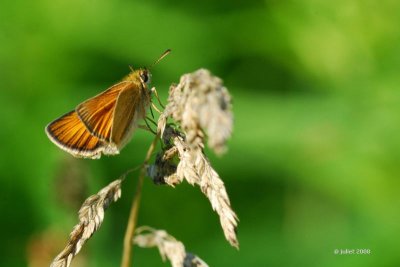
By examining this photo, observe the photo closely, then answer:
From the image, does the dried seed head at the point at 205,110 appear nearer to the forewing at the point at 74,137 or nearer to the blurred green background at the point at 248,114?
the forewing at the point at 74,137

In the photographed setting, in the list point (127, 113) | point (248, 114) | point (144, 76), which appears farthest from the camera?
point (248, 114)

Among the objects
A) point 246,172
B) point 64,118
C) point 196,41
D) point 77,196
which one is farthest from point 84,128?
point 196,41

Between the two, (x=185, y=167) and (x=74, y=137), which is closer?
(x=185, y=167)

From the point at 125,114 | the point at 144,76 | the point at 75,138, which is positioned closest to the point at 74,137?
the point at 75,138

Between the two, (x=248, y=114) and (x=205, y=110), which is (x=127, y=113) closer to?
(x=205, y=110)

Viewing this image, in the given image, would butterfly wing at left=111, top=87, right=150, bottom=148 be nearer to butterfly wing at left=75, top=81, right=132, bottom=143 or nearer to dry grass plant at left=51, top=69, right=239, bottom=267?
butterfly wing at left=75, top=81, right=132, bottom=143

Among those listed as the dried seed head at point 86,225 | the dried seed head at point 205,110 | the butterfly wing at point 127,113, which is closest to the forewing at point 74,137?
the butterfly wing at point 127,113

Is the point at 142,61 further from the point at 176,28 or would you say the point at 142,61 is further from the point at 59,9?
the point at 59,9
